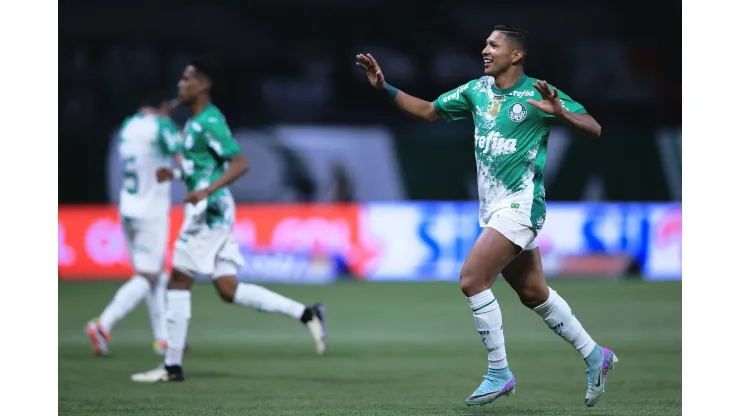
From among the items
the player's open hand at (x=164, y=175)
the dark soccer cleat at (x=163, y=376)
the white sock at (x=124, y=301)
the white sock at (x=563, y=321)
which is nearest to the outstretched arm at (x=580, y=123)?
the white sock at (x=563, y=321)

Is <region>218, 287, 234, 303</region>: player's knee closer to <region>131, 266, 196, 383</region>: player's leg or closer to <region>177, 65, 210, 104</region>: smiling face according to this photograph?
<region>131, 266, 196, 383</region>: player's leg

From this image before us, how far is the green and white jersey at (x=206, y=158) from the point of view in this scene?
8789mm

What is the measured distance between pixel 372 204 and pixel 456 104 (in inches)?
444

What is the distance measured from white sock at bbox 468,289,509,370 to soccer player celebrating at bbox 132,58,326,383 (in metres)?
2.64

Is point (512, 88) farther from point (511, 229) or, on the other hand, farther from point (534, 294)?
point (534, 294)

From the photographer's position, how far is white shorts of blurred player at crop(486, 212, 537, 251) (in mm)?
6762

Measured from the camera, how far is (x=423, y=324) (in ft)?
41.5

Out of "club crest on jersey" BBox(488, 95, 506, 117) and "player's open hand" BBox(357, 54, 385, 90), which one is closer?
"club crest on jersey" BBox(488, 95, 506, 117)

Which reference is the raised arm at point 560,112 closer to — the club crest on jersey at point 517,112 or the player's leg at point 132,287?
the club crest on jersey at point 517,112

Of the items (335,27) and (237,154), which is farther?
(335,27)

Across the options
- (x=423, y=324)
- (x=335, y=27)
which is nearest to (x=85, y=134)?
(x=335, y=27)

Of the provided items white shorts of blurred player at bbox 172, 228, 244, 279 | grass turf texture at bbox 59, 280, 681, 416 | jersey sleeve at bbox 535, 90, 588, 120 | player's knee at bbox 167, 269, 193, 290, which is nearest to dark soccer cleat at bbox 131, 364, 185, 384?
grass turf texture at bbox 59, 280, 681, 416

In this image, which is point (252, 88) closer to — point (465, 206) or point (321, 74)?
point (321, 74)

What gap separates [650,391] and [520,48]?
2.52 meters
